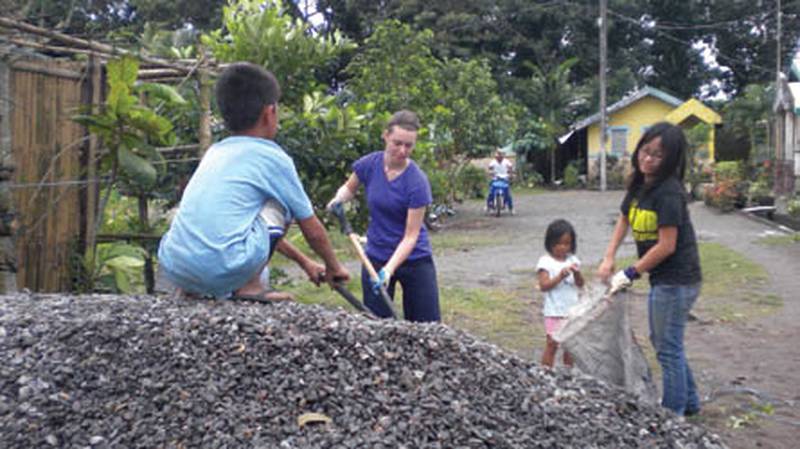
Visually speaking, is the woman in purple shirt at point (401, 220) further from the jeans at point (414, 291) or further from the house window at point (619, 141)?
the house window at point (619, 141)

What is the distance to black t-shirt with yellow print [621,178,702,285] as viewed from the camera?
13.7 ft

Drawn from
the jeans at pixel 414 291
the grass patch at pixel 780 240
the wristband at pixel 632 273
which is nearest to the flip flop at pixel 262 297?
the jeans at pixel 414 291

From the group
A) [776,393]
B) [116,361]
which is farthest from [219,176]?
[776,393]

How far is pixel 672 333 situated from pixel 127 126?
3.03m

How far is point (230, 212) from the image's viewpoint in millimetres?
3207

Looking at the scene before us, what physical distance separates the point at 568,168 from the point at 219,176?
31.1 meters

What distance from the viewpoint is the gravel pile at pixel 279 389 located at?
2789 mm

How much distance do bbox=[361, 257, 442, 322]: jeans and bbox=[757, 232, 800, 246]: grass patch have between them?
10251 mm

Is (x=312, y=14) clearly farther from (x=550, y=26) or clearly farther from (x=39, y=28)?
(x=39, y=28)

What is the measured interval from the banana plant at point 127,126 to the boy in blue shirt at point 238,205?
1561 millimetres

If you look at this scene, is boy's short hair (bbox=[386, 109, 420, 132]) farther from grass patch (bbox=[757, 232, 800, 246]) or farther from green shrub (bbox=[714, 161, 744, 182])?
green shrub (bbox=[714, 161, 744, 182])

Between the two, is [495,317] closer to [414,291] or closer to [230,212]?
[414,291]

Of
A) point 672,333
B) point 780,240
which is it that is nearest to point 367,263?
point 672,333

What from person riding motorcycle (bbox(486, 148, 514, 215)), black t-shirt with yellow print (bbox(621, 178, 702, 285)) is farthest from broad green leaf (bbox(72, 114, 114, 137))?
person riding motorcycle (bbox(486, 148, 514, 215))
